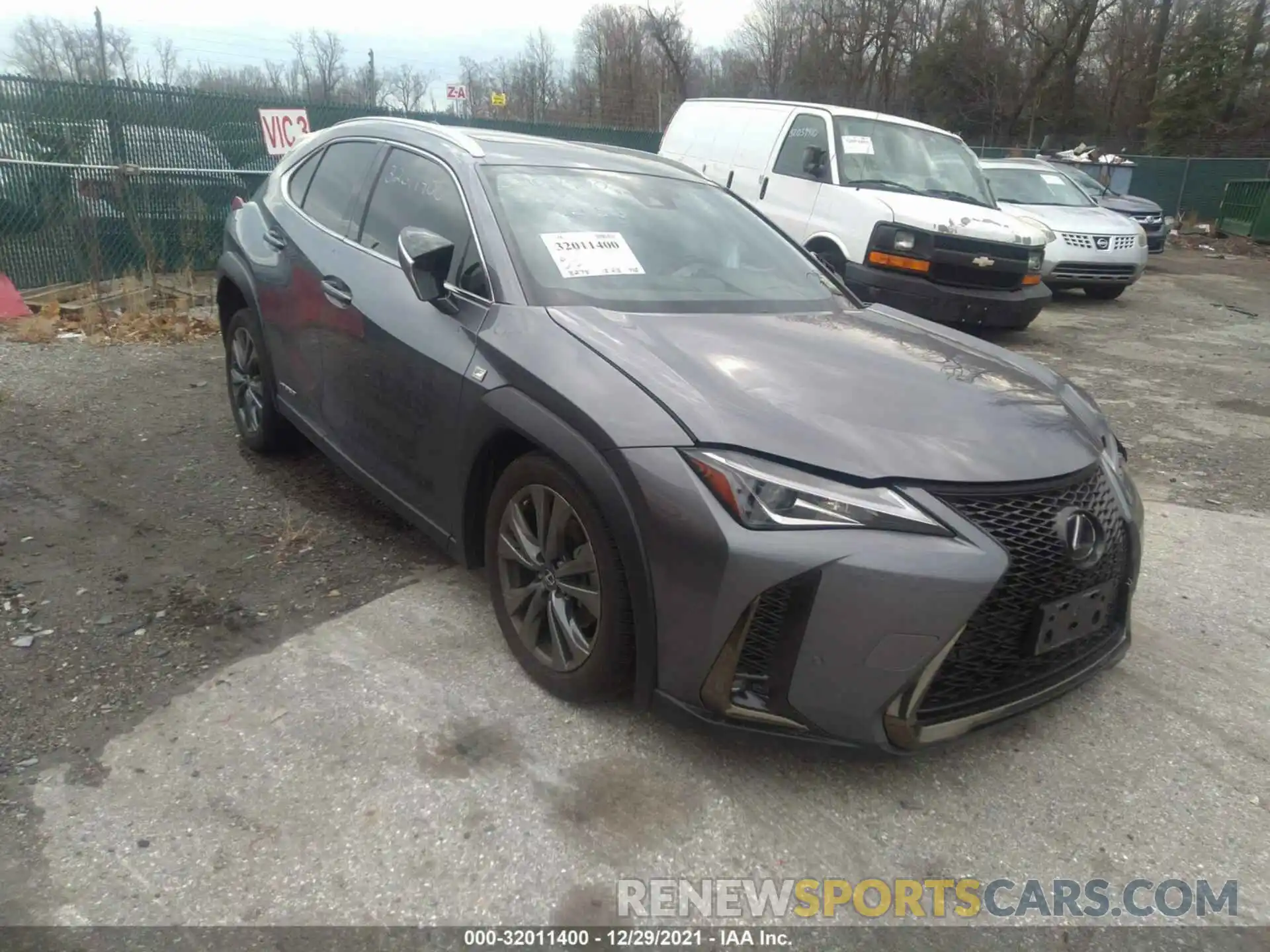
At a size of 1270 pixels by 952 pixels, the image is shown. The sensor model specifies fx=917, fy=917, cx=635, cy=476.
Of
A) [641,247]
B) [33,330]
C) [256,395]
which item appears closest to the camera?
[641,247]

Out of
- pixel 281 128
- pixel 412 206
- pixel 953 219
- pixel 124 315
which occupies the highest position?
pixel 281 128

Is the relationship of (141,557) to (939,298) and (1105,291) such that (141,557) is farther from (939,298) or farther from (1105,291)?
(1105,291)

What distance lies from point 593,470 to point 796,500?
544 mm

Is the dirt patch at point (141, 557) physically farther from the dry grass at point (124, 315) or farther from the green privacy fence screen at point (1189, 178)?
the green privacy fence screen at point (1189, 178)

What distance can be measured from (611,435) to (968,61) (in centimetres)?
4074

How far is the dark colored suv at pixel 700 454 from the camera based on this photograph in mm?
2184

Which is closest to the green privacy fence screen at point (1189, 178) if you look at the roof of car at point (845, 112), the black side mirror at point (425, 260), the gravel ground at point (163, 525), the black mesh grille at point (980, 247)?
the roof of car at point (845, 112)

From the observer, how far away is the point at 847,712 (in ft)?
7.28

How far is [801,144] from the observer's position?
27.9 feet

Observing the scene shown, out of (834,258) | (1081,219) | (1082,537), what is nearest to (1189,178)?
(1081,219)

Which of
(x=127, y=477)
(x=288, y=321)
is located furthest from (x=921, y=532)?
(x=127, y=477)

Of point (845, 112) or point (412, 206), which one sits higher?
point (845, 112)

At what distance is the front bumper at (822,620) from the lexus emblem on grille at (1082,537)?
0.07m

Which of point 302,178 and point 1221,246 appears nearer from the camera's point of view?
point 302,178
